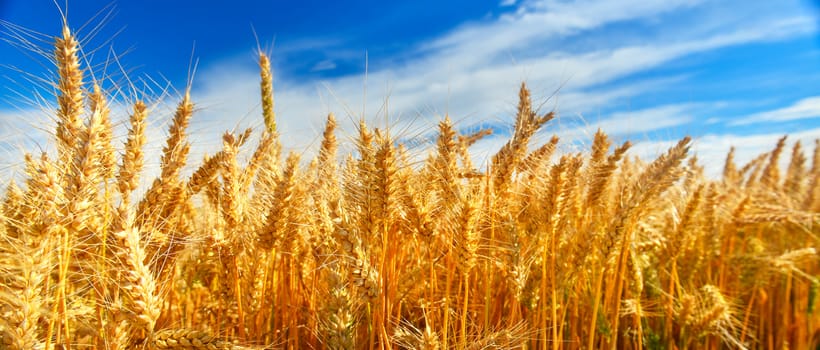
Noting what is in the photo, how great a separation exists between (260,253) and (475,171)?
4.02 feet

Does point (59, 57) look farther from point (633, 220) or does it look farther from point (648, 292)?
point (648, 292)

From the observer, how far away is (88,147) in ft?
5.39

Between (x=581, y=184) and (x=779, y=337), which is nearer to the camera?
(x=581, y=184)

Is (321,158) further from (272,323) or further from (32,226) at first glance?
(32,226)

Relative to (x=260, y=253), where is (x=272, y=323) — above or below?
below

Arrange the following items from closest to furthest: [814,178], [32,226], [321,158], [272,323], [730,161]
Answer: [32,226]
[272,323]
[321,158]
[814,178]
[730,161]

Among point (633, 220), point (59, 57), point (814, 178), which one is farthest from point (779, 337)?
point (59, 57)

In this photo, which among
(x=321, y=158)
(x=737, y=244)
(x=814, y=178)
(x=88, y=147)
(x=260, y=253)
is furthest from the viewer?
(x=737, y=244)

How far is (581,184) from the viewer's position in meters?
2.95

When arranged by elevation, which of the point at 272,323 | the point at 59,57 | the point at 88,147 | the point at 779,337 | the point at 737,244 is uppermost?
the point at 59,57

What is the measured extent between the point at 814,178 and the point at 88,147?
548 centimetres

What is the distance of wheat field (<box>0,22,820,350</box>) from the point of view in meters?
1.63

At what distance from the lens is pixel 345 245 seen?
1.82m

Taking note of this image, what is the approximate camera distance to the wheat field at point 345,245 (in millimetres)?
1628
